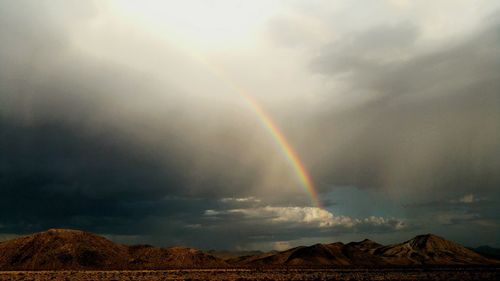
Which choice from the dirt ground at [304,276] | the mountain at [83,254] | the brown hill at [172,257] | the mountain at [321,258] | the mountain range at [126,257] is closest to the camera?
the dirt ground at [304,276]

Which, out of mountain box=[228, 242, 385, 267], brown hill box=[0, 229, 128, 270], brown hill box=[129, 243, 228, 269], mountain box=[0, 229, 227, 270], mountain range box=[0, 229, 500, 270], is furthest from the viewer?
mountain box=[228, 242, 385, 267]

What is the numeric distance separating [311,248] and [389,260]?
112 feet

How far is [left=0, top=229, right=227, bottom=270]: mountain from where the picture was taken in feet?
539

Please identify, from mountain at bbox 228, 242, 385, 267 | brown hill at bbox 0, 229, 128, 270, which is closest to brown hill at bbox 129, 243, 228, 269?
brown hill at bbox 0, 229, 128, 270

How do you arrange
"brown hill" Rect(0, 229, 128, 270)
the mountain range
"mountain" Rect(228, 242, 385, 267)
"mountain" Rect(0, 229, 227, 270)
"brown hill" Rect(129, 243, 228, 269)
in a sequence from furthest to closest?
"mountain" Rect(228, 242, 385, 267), "brown hill" Rect(129, 243, 228, 269), the mountain range, "mountain" Rect(0, 229, 227, 270), "brown hill" Rect(0, 229, 128, 270)

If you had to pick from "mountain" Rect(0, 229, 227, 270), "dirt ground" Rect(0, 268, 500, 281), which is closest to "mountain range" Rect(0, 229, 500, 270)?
"mountain" Rect(0, 229, 227, 270)

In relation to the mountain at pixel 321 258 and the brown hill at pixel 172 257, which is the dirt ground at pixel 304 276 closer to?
the brown hill at pixel 172 257

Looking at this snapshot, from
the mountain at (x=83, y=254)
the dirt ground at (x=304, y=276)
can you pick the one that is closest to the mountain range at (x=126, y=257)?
the mountain at (x=83, y=254)

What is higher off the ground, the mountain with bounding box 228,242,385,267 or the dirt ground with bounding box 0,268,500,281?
the mountain with bounding box 228,242,385,267

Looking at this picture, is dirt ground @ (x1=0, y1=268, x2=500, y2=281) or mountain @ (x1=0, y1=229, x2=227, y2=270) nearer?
dirt ground @ (x1=0, y1=268, x2=500, y2=281)

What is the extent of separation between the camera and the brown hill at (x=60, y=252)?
163 m

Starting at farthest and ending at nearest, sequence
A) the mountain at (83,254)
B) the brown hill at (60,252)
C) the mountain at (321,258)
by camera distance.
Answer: the mountain at (321,258) → the mountain at (83,254) → the brown hill at (60,252)

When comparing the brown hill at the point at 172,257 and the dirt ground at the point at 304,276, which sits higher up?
the brown hill at the point at 172,257

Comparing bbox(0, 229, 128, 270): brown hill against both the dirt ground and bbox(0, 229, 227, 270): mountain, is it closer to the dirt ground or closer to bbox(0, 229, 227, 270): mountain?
bbox(0, 229, 227, 270): mountain
